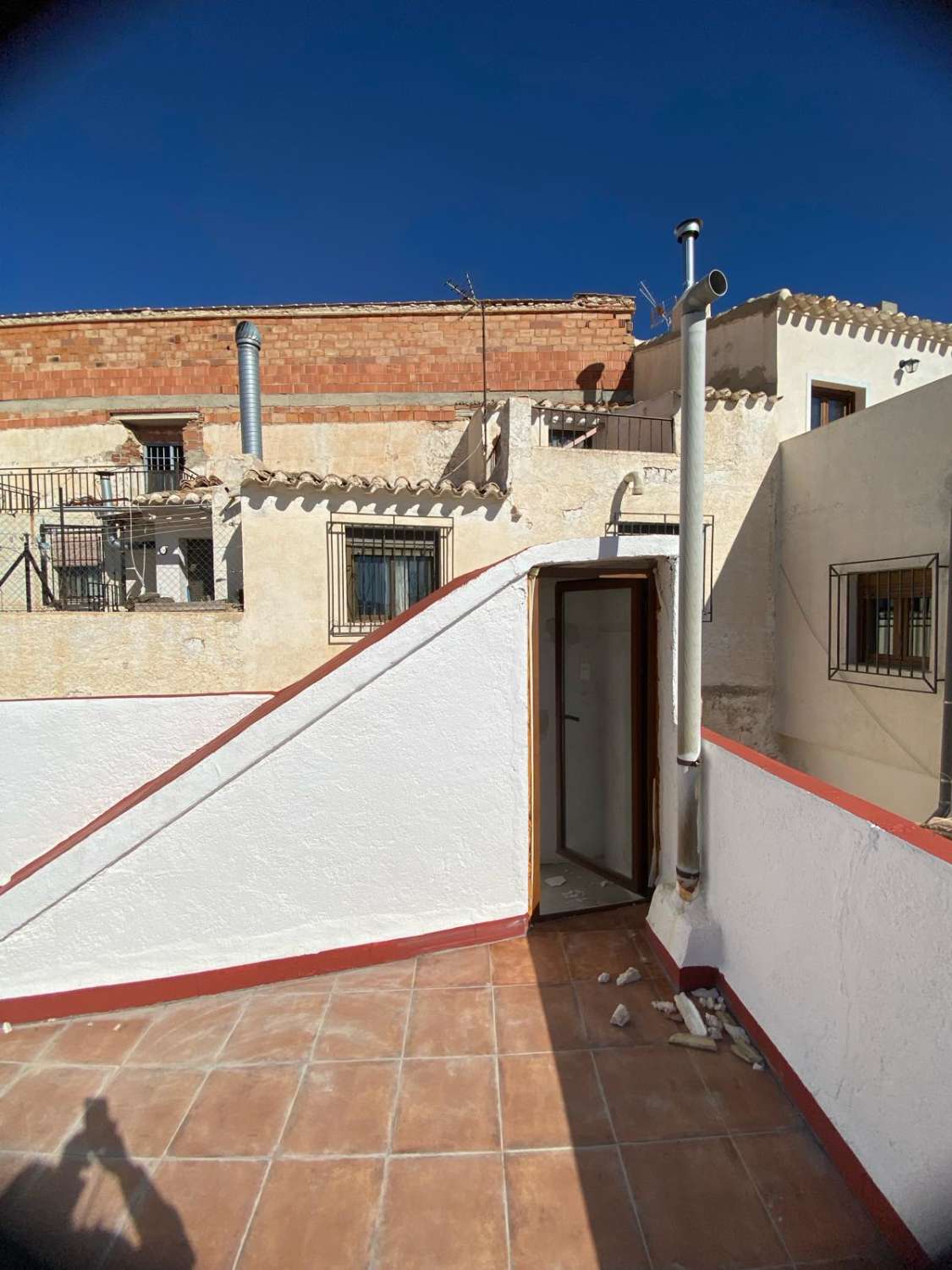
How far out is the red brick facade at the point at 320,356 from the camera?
12570mm

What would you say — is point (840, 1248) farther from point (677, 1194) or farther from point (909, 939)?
point (909, 939)

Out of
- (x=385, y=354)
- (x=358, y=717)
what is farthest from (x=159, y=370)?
(x=358, y=717)

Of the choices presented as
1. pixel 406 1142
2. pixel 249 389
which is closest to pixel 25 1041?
pixel 406 1142

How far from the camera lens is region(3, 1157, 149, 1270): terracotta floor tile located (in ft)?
5.55

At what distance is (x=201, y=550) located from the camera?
9.87 metres

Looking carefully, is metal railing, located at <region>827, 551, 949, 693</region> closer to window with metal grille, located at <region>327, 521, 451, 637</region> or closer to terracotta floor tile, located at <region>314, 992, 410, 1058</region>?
window with metal grille, located at <region>327, 521, 451, 637</region>

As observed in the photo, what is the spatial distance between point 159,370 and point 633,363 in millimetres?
10238

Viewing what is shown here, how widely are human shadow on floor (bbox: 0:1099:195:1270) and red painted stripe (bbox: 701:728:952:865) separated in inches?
90.5

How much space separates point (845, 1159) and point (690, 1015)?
2.45ft

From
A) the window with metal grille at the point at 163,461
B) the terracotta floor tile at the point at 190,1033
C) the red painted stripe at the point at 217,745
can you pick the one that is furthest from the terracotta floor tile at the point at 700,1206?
the window with metal grille at the point at 163,461

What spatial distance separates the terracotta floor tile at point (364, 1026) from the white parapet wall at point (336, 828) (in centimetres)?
29

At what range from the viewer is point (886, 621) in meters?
7.07

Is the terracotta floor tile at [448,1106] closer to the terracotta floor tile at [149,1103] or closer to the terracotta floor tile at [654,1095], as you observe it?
the terracotta floor tile at [654,1095]

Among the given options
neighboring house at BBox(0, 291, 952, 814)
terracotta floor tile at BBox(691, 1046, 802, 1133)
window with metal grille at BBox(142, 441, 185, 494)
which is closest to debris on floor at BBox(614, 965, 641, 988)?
terracotta floor tile at BBox(691, 1046, 802, 1133)
